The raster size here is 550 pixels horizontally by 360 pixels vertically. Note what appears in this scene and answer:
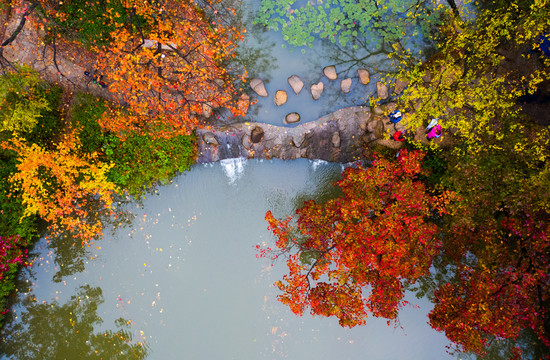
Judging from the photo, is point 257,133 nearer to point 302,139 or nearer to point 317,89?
point 302,139

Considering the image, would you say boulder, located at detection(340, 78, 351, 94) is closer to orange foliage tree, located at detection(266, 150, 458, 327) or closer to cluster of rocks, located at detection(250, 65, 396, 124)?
cluster of rocks, located at detection(250, 65, 396, 124)

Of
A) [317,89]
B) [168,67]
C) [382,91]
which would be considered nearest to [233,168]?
[168,67]

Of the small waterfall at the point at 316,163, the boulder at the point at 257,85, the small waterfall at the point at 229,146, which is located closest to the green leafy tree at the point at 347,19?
the boulder at the point at 257,85

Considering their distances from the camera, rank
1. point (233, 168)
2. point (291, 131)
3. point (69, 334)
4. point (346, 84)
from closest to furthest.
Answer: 1. point (346, 84)
2. point (291, 131)
3. point (69, 334)
4. point (233, 168)

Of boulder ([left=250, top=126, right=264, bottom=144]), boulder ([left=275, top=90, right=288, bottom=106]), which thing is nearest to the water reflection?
boulder ([left=250, top=126, right=264, bottom=144])

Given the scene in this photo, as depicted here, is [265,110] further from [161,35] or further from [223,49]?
[161,35]

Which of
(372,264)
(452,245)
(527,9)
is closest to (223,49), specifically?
(372,264)
